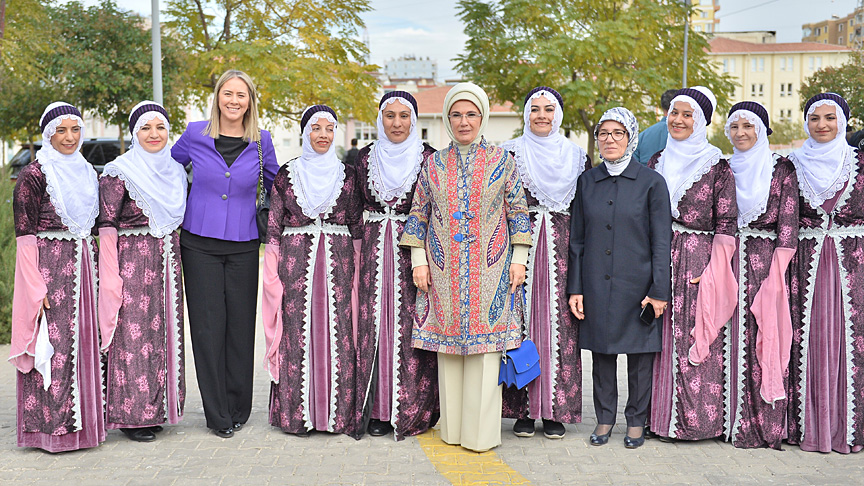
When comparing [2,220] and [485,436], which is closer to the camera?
[485,436]

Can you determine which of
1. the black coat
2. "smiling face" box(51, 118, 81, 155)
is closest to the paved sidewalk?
the black coat

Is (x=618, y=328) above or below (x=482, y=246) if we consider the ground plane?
below

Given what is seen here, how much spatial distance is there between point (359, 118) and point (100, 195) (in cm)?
1085

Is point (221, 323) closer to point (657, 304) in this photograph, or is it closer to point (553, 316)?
point (553, 316)

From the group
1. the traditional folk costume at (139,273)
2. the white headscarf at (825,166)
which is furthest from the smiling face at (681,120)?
the traditional folk costume at (139,273)

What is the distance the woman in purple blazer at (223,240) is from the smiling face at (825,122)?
10.3 feet

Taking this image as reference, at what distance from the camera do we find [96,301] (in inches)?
183

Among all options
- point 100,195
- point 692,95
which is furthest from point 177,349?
point 692,95

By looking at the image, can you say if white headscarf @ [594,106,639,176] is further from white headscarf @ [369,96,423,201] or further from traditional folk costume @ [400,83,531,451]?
white headscarf @ [369,96,423,201]

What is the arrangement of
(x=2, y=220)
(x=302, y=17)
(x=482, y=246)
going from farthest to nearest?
1. (x=302, y=17)
2. (x=2, y=220)
3. (x=482, y=246)

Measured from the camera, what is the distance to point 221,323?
4.89 meters

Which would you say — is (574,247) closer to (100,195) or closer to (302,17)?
(100,195)

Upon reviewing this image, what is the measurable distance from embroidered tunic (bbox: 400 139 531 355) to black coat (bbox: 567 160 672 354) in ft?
1.29

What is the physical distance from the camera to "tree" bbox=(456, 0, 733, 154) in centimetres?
1608
